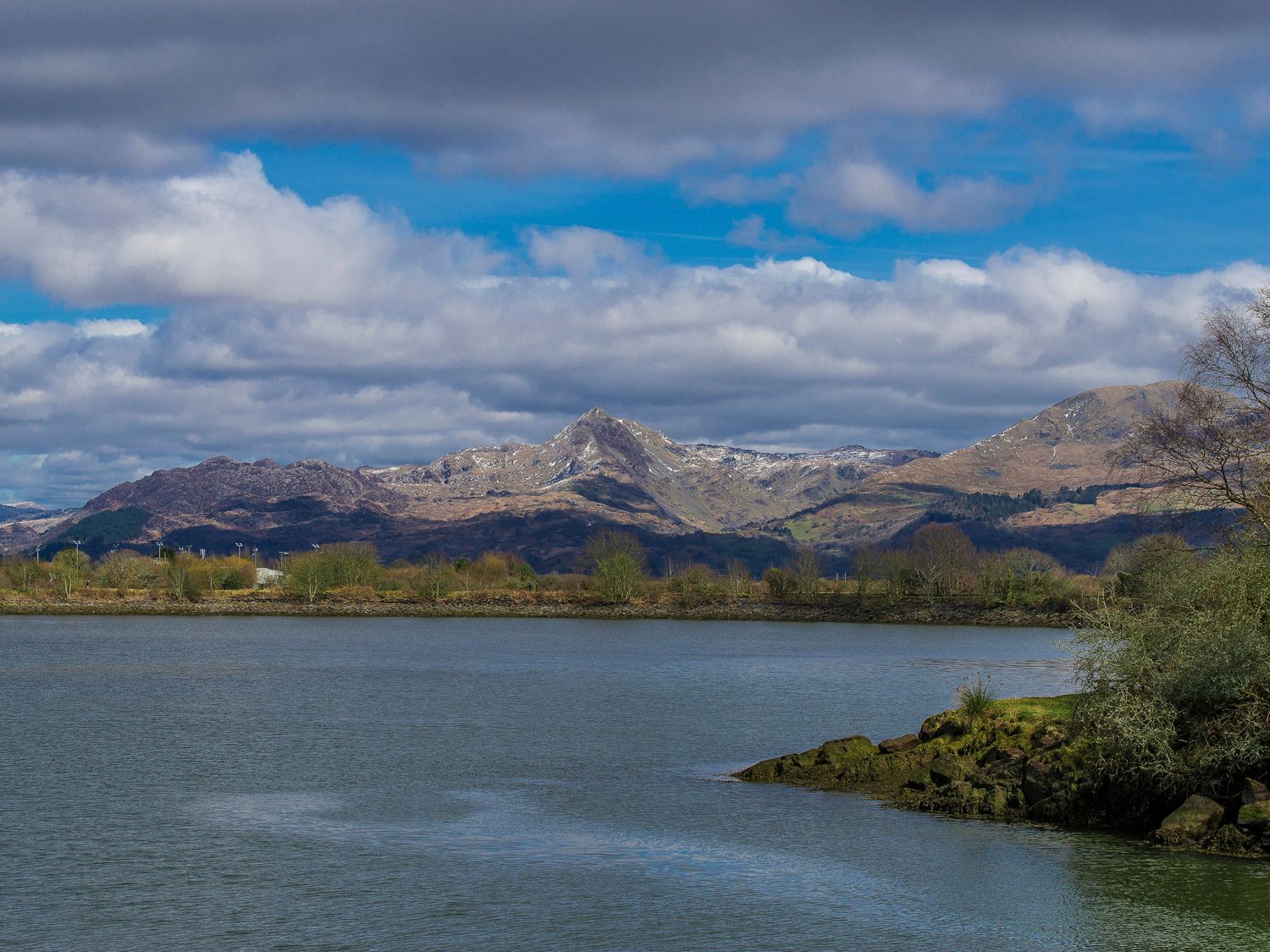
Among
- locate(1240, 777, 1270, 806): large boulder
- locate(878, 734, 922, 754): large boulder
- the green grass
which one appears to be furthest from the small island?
locate(878, 734, 922, 754): large boulder

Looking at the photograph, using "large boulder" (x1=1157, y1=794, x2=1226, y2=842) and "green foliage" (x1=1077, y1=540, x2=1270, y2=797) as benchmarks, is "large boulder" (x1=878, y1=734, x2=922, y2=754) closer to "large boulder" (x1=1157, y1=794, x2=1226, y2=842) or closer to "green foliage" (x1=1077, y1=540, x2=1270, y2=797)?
"green foliage" (x1=1077, y1=540, x2=1270, y2=797)

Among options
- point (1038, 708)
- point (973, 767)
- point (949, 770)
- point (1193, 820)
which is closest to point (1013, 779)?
point (973, 767)

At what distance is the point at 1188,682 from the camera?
110ft

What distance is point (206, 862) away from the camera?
32031 millimetres

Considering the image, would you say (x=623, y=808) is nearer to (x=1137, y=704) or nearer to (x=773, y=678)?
(x=1137, y=704)

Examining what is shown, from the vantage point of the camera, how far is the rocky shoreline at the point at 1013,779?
3161cm

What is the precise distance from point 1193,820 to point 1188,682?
12.6ft

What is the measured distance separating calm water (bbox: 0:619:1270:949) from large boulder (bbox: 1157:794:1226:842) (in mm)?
1152

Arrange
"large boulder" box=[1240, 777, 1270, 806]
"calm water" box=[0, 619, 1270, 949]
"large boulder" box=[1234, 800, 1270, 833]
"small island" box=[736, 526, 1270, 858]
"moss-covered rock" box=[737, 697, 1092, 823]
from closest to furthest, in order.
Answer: "calm water" box=[0, 619, 1270, 949] < "large boulder" box=[1234, 800, 1270, 833] < "large boulder" box=[1240, 777, 1270, 806] < "small island" box=[736, 526, 1270, 858] < "moss-covered rock" box=[737, 697, 1092, 823]

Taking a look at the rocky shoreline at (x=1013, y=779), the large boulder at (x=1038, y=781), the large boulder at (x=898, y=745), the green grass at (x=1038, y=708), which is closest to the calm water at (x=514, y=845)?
the rocky shoreline at (x=1013, y=779)

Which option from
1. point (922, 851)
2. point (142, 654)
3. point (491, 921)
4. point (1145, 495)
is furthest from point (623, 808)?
point (142, 654)

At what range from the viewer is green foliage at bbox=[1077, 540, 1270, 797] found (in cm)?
3269

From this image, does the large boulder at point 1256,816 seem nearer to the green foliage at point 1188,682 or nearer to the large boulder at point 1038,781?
the green foliage at point 1188,682

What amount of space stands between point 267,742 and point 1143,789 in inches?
1470
